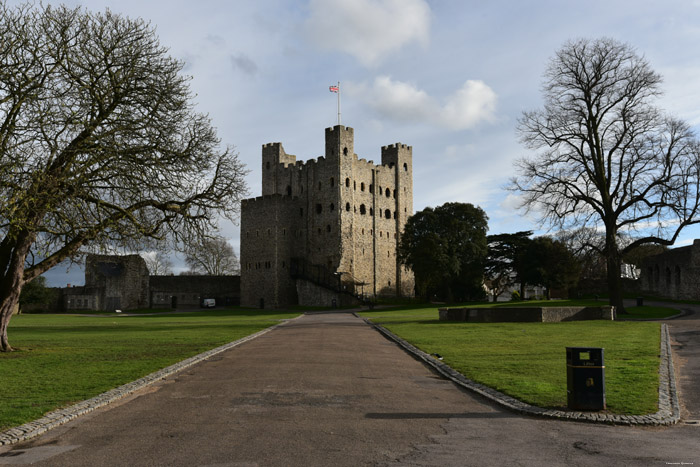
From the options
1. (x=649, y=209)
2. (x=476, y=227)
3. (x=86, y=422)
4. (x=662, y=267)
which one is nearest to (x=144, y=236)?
(x=86, y=422)

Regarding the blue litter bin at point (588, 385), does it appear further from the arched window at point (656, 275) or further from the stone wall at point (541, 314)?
the arched window at point (656, 275)

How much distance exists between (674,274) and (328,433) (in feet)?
178

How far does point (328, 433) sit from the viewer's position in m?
6.39

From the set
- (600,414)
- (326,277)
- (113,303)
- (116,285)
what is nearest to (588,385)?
(600,414)

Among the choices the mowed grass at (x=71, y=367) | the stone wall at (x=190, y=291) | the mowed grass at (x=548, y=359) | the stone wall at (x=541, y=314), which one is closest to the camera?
the mowed grass at (x=71, y=367)

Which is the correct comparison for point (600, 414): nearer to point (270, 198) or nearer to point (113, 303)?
point (270, 198)

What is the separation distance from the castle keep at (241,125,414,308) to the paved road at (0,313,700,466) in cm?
5588

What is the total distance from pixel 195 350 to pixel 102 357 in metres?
2.51

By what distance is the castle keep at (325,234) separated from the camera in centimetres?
6794

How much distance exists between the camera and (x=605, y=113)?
103 ft

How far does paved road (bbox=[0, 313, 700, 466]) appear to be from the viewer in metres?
5.50

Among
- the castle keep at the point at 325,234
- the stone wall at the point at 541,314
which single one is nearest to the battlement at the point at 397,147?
the castle keep at the point at 325,234

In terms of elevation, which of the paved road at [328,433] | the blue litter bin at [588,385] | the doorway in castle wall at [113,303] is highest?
the blue litter bin at [588,385]

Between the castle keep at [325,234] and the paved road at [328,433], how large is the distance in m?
55.9
